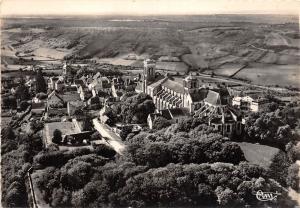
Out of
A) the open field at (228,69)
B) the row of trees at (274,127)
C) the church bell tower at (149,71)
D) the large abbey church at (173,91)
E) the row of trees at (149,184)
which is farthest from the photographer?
the large abbey church at (173,91)

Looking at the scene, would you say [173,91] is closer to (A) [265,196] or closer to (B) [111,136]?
(B) [111,136]

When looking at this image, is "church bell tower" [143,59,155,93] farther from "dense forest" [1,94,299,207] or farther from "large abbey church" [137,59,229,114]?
"dense forest" [1,94,299,207]

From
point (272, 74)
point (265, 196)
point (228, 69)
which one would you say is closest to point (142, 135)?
point (228, 69)

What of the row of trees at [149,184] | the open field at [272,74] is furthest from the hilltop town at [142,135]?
the open field at [272,74]

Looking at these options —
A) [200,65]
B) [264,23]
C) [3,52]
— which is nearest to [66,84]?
[3,52]

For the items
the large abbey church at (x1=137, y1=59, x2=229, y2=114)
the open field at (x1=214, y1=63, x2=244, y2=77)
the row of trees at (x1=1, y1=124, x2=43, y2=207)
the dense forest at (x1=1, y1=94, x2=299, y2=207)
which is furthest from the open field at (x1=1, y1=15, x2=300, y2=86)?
the row of trees at (x1=1, y1=124, x2=43, y2=207)

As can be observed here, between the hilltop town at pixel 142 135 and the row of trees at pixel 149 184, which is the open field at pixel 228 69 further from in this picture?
the row of trees at pixel 149 184
